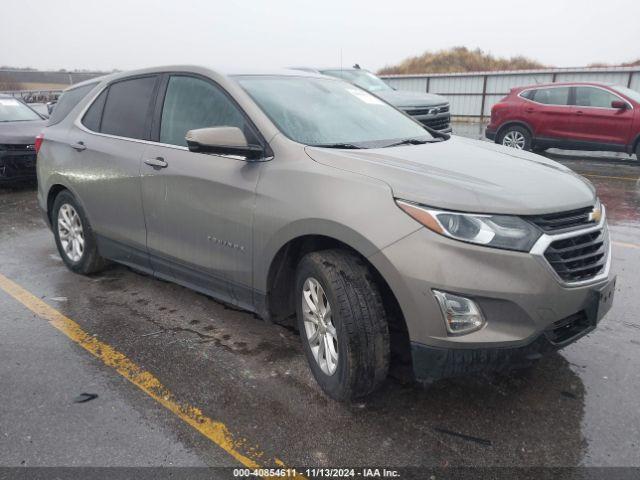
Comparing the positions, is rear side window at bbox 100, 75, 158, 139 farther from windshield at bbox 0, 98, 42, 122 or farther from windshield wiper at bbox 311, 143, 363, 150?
windshield at bbox 0, 98, 42, 122

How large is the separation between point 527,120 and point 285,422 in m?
10.7

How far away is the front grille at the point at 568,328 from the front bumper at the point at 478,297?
0.03ft

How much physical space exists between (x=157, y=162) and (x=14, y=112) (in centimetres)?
798

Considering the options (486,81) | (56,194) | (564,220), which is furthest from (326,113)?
(486,81)

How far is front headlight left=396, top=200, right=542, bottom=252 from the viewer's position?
2299 millimetres

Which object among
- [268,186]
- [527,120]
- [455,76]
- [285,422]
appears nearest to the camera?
[285,422]

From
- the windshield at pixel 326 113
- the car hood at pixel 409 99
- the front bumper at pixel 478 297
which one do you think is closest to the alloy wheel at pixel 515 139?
the car hood at pixel 409 99

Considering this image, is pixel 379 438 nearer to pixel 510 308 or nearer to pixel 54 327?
pixel 510 308

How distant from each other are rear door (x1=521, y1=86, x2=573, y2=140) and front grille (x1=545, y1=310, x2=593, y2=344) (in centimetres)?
968

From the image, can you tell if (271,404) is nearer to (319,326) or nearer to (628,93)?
(319,326)

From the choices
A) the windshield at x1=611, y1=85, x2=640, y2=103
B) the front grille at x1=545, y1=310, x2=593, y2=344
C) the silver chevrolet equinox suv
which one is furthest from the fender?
the windshield at x1=611, y1=85, x2=640, y2=103

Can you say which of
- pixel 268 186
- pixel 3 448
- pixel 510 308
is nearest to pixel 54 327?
pixel 3 448

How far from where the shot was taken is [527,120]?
11.6 metres

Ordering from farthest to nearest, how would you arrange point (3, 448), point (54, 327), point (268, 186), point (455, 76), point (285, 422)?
point (455, 76)
point (54, 327)
point (268, 186)
point (285, 422)
point (3, 448)
